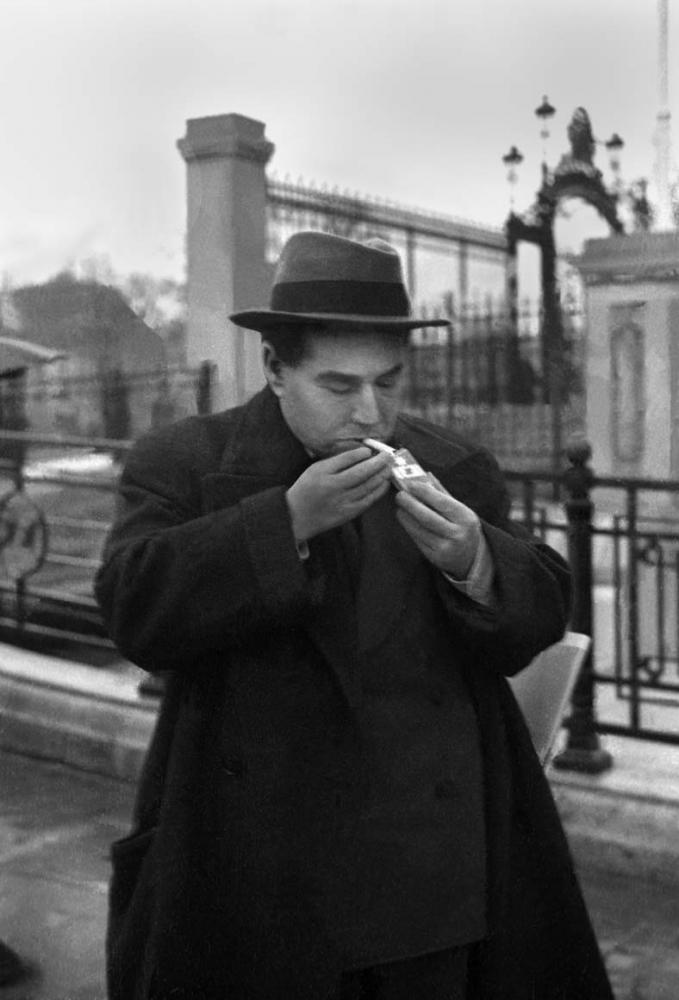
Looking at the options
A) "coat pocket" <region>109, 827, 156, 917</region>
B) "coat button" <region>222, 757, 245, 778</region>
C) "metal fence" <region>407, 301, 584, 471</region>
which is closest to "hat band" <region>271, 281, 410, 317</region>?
"coat button" <region>222, 757, 245, 778</region>

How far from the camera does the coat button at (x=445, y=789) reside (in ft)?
6.54

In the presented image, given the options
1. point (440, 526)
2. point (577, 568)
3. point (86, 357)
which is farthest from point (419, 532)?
point (86, 357)

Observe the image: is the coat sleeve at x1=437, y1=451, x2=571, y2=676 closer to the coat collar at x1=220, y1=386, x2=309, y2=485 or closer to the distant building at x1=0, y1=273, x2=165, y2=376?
Answer: the coat collar at x1=220, y1=386, x2=309, y2=485

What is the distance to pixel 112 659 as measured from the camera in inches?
279

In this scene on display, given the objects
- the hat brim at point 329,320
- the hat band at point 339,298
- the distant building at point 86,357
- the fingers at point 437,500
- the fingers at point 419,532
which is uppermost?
the distant building at point 86,357

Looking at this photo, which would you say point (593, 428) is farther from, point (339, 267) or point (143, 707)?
point (339, 267)

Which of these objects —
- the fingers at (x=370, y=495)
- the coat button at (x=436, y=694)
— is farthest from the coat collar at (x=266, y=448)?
the coat button at (x=436, y=694)

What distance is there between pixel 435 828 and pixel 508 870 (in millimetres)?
199

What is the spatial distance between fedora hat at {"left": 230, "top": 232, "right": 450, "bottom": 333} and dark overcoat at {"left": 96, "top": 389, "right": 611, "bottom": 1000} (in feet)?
0.64

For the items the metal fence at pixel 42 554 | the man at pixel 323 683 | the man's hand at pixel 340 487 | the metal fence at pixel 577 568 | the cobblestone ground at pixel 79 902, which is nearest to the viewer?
the man's hand at pixel 340 487

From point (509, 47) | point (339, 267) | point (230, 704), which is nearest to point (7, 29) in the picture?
point (509, 47)

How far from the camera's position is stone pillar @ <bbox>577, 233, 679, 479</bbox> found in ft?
26.6

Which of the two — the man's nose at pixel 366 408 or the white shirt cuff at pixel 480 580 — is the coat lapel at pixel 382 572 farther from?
the man's nose at pixel 366 408

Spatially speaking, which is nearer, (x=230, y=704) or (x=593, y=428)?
(x=230, y=704)
